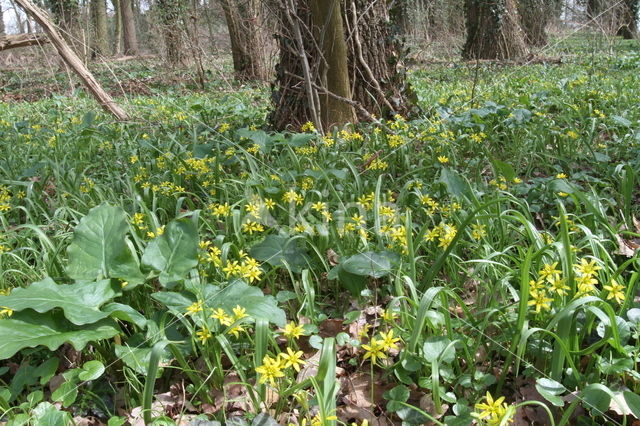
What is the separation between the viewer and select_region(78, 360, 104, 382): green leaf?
1.43 m

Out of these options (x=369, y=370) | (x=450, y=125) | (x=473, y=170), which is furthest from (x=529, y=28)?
(x=369, y=370)

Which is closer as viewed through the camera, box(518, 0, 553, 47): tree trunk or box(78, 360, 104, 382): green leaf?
box(78, 360, 104, 382): green leaf

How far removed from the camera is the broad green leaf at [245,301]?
1533 millimetres

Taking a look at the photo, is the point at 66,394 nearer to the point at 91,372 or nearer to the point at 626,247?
the point at 91,372

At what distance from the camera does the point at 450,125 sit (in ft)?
12.6

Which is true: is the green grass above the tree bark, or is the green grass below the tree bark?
below

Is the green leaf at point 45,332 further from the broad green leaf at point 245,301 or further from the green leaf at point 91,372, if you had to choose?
the broad green leaf at point 245,301

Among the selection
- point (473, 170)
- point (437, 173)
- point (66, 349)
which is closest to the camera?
point (66, 349)

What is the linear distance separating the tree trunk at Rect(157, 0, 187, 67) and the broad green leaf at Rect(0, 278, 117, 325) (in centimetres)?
A: 743

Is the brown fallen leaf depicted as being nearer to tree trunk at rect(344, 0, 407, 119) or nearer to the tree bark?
tree trunk at rect(344, 0, 407, 119)

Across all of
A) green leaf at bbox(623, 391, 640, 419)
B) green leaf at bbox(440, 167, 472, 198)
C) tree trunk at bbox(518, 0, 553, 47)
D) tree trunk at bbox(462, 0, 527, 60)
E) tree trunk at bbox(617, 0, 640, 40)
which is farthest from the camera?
tree trunk at bbox(518, 0, 553, 47)

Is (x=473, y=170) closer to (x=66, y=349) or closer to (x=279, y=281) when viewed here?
(x=279, y=281)

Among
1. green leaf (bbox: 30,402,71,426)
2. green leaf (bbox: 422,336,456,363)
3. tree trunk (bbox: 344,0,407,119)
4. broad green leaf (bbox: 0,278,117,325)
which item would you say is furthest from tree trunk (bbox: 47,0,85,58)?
green leaf (bbox: 422,336,456,363)

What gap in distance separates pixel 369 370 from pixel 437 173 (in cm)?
147
